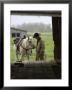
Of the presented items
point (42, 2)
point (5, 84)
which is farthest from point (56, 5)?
point (5, 84)

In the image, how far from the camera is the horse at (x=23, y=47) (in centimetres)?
655

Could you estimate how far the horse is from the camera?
6555mm

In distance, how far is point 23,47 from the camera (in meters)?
6.56

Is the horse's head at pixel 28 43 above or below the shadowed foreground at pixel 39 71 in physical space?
above

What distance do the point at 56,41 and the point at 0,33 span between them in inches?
12.1

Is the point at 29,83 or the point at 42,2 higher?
the point at 42,2

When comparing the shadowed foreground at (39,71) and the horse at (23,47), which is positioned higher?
the horse at (23,47)

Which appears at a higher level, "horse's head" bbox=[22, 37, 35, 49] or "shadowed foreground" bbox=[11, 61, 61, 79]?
"horse's head" bbox=[22, 37, 35, 49]

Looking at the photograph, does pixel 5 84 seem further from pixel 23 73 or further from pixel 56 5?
pixel 56 5

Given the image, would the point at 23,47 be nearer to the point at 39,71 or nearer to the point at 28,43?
the point at 28,43

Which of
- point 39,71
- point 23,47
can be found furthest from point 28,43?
point 39,71

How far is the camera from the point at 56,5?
21.5 ft

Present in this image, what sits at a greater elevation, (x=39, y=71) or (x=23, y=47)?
(x=23, y=47)

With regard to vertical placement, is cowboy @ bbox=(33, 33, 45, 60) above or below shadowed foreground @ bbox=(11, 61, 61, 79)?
above
